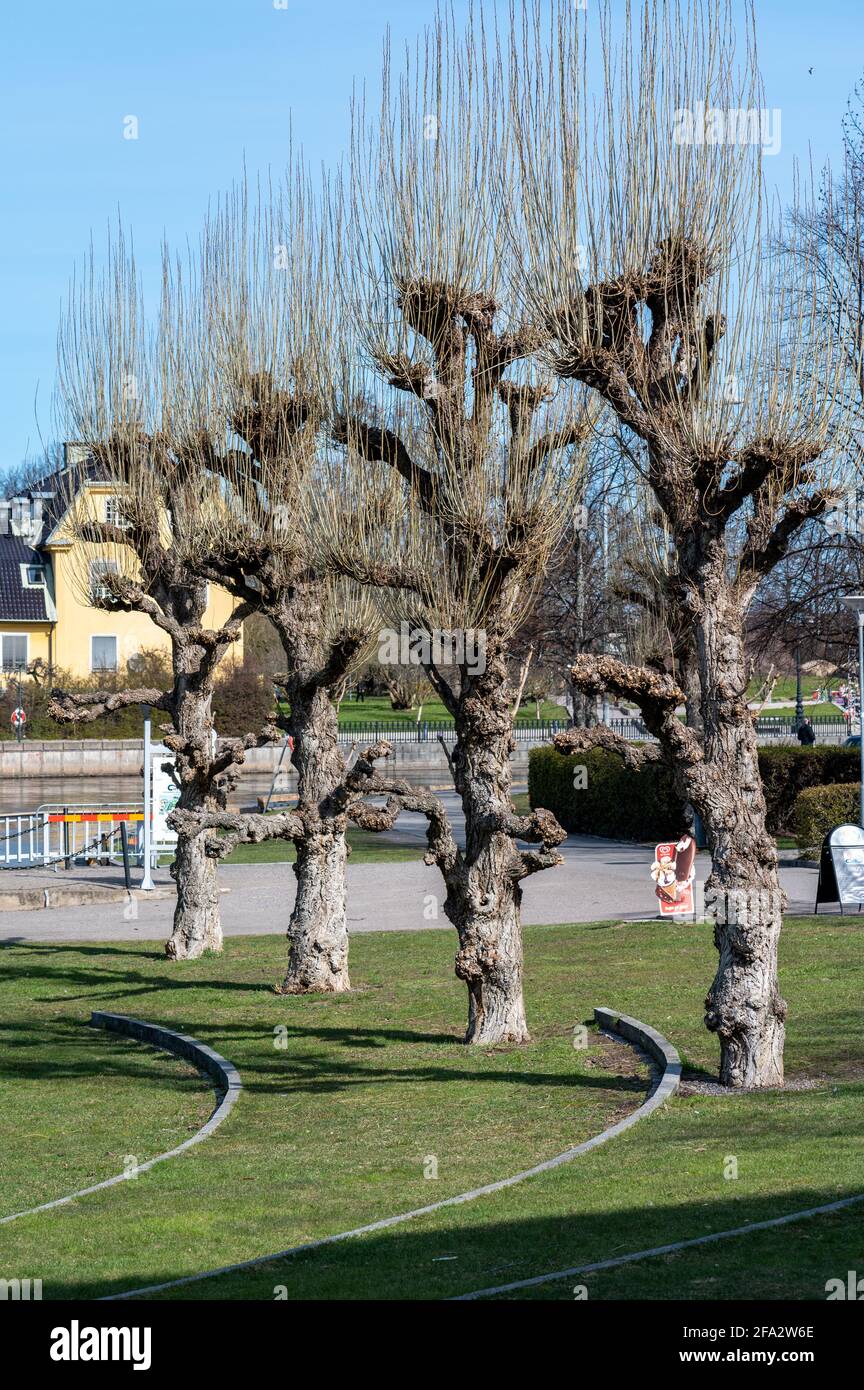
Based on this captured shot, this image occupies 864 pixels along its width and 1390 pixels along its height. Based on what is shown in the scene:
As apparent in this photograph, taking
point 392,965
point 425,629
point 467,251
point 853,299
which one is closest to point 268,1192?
point 425,629

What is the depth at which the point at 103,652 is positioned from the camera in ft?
235

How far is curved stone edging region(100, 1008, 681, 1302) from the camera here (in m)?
6.88

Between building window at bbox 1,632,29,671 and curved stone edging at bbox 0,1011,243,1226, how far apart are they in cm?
5874

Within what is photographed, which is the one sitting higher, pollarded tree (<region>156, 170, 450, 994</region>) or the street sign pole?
pollarded tree (<region>156, 170, 450, 994</region>)

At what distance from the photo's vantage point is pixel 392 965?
59.4 feet

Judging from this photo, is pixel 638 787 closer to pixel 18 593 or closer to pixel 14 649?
pixel 14 649

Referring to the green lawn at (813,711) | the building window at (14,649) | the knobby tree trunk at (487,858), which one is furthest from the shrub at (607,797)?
the green lawn at (813,711)

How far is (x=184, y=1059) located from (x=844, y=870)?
29.8 ft

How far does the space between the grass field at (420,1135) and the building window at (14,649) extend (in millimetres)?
56180

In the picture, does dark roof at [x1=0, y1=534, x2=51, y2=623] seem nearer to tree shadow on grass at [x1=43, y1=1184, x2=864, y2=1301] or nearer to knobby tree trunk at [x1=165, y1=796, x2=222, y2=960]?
knobby tree trunk at [x1=165, y1=796, x2=222, y2=960]

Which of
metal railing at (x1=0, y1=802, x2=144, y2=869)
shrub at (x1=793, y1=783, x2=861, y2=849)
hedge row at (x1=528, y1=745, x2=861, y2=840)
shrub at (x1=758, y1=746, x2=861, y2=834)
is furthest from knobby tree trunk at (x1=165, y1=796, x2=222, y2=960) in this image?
shrub at (x1=758, y1=746, x2=861, y2=834)

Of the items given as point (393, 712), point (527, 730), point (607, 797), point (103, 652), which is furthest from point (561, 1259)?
point (393, 712)

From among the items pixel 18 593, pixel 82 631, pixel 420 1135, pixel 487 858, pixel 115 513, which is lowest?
pixel 82 631

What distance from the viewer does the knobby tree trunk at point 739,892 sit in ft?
34.4
